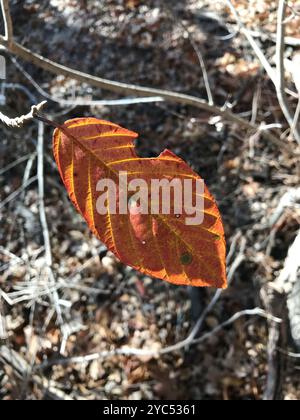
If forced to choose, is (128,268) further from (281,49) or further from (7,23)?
(7,23)

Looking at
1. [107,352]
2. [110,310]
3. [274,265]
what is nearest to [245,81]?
[274,265]

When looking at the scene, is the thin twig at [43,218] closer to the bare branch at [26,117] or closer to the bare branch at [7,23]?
the bare branch at [7,23]

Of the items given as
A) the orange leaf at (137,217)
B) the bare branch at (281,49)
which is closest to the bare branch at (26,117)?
the orange leaf at (137,217)

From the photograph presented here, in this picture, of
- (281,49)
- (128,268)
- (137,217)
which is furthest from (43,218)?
(137,217)

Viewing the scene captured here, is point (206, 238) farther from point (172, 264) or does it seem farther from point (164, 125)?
point (164, 125)

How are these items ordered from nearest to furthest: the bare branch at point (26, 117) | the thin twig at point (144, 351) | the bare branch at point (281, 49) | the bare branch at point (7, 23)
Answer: the bare branch at point (26, 117), the bare branch at point (7, 23), the bare branch at point (281, 49), the thin twig at point (144, 351)

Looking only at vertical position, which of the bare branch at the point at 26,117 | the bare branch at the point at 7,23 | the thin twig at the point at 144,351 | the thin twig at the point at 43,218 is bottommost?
the thin twig at the point at 144,351
